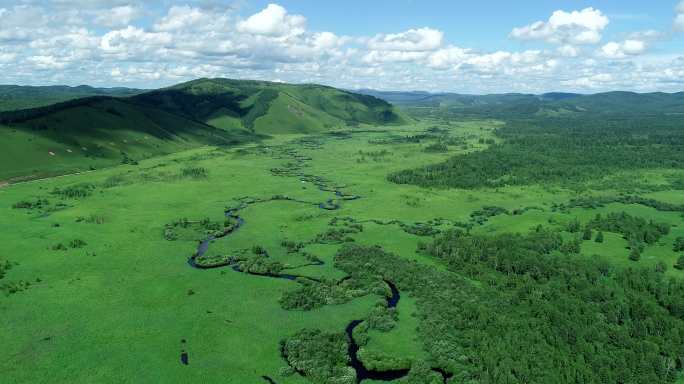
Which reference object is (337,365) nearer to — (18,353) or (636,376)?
(636,376)

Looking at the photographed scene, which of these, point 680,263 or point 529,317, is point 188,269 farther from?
point 680,263

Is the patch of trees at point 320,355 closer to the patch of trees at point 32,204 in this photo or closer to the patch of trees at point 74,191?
the patch of trees at point 32,204

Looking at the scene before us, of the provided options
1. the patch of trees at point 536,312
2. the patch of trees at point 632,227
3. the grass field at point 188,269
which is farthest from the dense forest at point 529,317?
the patch of trees at point 632,227

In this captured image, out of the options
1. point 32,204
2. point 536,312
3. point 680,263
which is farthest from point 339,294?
point 32,204

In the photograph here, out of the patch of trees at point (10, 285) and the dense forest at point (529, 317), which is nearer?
the dense forest at point (529, 317)

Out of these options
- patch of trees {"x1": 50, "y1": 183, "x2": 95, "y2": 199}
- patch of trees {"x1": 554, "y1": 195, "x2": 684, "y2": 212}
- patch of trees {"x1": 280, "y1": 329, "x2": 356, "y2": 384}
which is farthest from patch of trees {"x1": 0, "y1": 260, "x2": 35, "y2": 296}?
patch of trees {"x1": 554, "y1": 195, "x2": 684, "y2": 212}

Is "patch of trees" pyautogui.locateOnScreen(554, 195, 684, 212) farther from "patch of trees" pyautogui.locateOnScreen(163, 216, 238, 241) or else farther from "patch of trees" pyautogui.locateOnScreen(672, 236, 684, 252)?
"patch of trees" pyautogui.locateOnScreen(163, 216, 238, 241)
